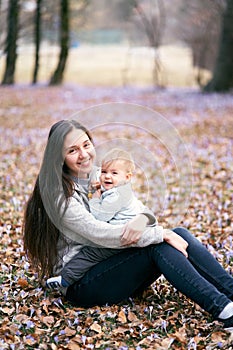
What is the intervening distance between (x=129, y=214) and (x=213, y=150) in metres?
6.46

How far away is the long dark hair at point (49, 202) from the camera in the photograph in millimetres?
3588

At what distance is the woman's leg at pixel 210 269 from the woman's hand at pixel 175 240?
0.12 metres

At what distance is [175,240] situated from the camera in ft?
11.9

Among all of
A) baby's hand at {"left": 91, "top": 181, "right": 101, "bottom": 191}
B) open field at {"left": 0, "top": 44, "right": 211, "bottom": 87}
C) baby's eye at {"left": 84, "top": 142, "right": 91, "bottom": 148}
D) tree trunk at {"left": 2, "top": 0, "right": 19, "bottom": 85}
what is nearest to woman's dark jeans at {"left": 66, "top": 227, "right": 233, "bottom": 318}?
baby's hand at {"left": 91, "top": 181, "right": 101, "bottom": 191}

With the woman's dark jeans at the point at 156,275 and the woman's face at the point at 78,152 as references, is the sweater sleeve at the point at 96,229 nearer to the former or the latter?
the woman's dark jeans at the point at 156,275

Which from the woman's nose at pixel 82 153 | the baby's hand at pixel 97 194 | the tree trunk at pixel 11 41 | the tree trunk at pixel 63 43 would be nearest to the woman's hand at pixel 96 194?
the baby's hand at pixel 97 194

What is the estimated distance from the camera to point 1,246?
515cm

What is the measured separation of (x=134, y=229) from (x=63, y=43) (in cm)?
2356

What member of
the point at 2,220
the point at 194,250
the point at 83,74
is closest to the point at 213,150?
the point at 2,220

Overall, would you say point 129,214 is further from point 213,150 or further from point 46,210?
point 213,150

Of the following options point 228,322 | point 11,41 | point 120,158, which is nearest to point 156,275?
point 228,322

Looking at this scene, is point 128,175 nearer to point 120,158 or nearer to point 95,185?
point 120,158

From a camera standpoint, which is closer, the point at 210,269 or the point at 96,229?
the point at 96,229

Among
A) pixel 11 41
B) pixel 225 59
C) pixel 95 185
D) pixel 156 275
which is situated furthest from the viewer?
pixel 11 41
